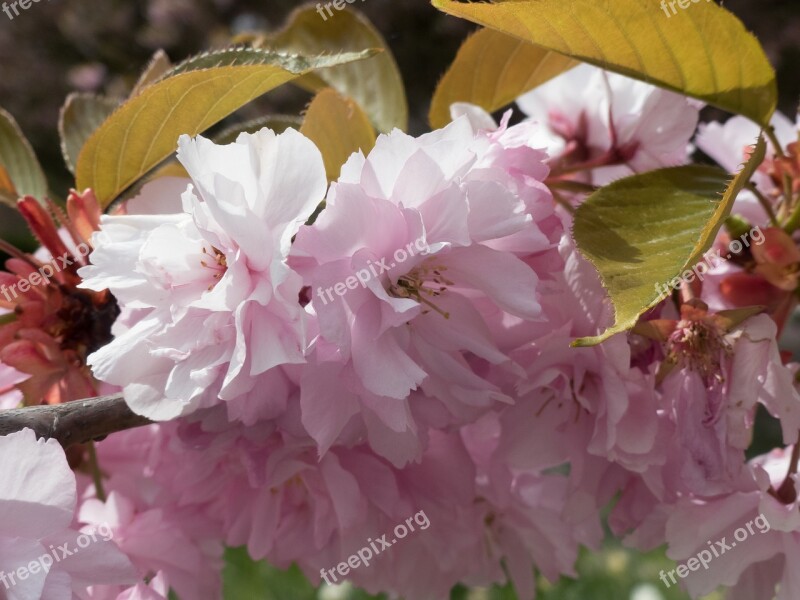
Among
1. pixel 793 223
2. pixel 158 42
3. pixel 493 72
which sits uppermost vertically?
pixel 493 72

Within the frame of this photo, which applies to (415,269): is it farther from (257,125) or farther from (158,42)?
(158,42)

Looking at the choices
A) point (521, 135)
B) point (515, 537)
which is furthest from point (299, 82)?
point (515, 537)

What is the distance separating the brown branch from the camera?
15.1 inches

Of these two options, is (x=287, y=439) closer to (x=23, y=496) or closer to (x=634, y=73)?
(x=23, y=496)

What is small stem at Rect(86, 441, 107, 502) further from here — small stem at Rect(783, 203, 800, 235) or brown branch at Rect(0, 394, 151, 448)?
small stem at Rect(783, 203, 800, 235)

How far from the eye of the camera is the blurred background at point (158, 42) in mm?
3518

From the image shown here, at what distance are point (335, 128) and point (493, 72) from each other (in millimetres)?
135

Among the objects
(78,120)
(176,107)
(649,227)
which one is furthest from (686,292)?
(78,120)

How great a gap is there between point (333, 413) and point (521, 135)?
156mm

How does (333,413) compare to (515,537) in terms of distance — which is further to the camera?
(515,537)

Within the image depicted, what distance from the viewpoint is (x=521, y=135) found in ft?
1.39

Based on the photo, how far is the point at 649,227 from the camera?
423 millimetres

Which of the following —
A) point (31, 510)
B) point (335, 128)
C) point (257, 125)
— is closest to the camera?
point (31, 510)

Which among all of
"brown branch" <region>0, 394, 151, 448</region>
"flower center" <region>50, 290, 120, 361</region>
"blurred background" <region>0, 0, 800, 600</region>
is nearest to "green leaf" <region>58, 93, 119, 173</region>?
"flower center" <region>50, 290, 120, 361</region>
